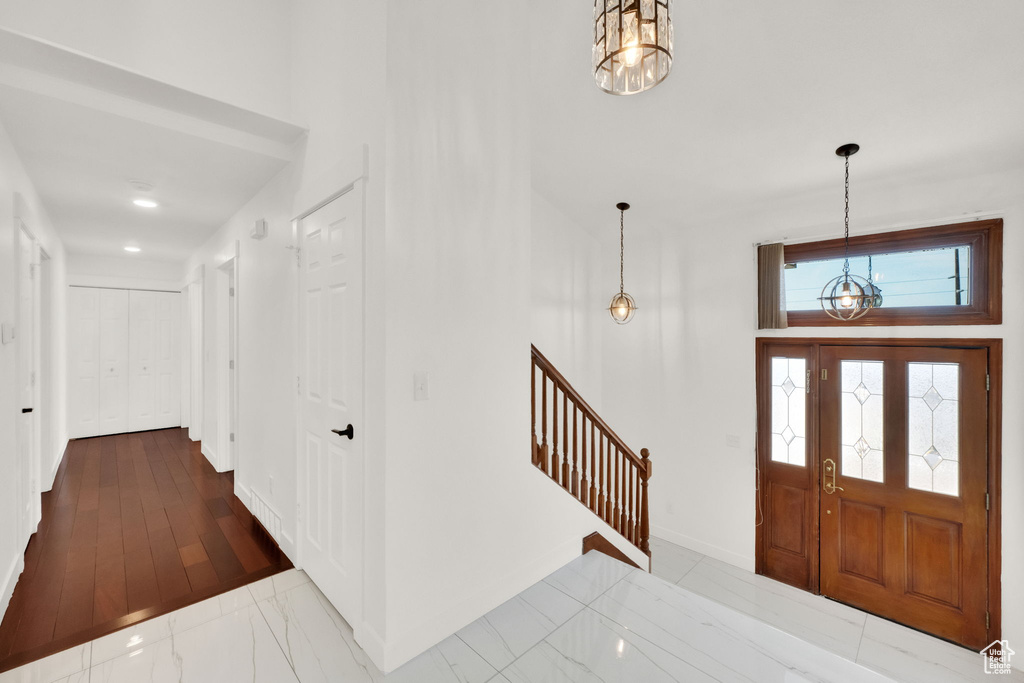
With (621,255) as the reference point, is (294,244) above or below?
below

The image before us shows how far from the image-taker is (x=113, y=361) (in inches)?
229

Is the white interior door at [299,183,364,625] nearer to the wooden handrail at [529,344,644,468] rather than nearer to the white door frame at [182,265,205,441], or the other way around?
the wooden handrail at [529,344,644,468]

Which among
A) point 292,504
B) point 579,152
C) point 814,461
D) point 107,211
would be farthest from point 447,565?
point 107,211

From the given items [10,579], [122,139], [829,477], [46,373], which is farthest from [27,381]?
[829,477]

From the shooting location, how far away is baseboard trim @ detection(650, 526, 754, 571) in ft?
13.0

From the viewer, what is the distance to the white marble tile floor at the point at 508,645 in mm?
1689

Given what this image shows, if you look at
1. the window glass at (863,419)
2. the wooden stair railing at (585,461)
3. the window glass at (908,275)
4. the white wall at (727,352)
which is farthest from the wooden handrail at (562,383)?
the window glass at (908,275)

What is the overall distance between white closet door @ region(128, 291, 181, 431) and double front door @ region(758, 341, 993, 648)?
743 cm

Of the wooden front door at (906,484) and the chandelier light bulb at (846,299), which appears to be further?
the wooden front door at (906,484)

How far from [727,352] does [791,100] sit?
2.14 meters

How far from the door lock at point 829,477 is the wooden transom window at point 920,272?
114 cm

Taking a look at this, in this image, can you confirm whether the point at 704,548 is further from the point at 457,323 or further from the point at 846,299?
the point at 457,323

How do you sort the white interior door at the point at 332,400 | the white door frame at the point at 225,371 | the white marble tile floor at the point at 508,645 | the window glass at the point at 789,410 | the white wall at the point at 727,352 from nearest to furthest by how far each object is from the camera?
the white marble tile floor at the point at 508,645 < the white interior door at the point at 332,400 < the white wall at the point at 727,352 < the window glass at the point at 789,410 < the white door frame at the point at 225,371

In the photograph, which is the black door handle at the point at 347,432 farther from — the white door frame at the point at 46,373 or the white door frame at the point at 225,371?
the white door frame at the point at 46,373
